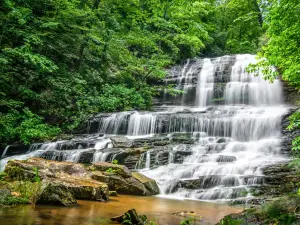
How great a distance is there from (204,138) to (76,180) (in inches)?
329

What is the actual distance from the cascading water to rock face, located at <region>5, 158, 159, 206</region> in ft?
4.17

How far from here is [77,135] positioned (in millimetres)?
15562

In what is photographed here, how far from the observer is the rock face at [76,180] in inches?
221

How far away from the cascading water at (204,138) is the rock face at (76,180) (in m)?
1.27

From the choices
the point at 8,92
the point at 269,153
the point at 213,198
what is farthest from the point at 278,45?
the point at 8,92

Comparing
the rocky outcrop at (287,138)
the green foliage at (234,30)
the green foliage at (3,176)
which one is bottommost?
the green foliage at (3,176)

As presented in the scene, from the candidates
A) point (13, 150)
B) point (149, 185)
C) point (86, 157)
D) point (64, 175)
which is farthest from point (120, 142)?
point (64, 175)

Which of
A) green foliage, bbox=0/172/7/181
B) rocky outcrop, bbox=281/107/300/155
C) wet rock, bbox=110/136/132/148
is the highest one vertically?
rocky outcrop, bbox=281/107/300/155

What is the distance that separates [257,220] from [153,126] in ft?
41.9

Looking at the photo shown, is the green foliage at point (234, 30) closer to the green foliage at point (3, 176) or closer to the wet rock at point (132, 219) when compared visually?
the green foliage at point (3, 176)

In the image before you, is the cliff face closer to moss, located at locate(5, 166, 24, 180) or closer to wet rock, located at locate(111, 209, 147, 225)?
wet rock, located at locate(111, 209, 147, 225)

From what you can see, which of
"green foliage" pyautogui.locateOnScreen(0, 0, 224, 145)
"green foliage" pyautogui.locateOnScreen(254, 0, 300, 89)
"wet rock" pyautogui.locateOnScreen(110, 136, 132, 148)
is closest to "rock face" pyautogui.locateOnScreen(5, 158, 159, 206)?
"wet rock" pyautogui.locateOnScreen(110, 136, 132, 148)

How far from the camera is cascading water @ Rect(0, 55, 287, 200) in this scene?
9125 millimetres

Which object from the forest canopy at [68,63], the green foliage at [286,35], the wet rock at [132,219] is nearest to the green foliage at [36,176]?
the wet rock at [132,219]
